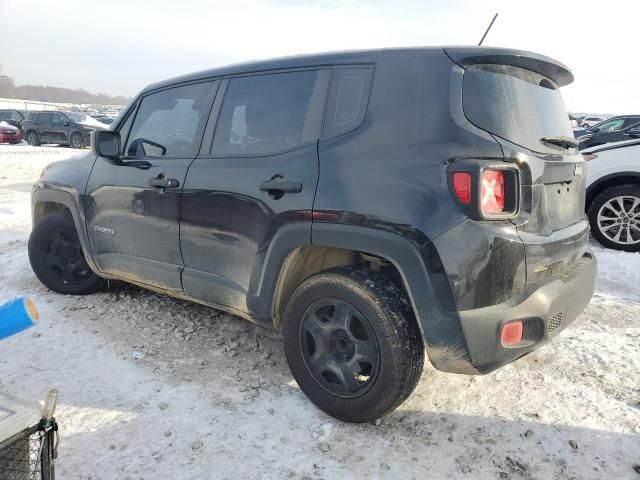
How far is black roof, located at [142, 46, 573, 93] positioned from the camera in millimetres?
2420

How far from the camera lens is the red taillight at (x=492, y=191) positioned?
2.20m

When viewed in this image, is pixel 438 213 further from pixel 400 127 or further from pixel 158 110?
pixel 158 110

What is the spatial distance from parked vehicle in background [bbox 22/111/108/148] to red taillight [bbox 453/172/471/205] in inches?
903

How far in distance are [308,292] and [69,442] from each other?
1360 millimetres

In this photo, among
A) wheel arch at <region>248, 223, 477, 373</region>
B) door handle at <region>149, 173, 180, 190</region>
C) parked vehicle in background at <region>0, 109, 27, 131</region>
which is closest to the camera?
wheel arch at <region>248, 223, 477, 373</region>

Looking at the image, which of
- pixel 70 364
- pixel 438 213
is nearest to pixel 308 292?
pixel 438 213

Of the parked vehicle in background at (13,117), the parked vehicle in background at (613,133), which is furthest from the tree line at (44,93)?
the parked vehicle in background at (613,133)

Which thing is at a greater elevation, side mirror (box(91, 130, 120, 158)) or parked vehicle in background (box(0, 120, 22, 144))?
side mirror (box(91, 130, 120, 158))

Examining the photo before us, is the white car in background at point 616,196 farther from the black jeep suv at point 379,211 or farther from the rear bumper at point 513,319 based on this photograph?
the rear bumper at point 513,319

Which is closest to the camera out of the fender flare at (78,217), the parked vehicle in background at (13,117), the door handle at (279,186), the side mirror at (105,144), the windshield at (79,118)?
the door handle at (279,186)

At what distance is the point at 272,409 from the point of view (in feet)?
9.18

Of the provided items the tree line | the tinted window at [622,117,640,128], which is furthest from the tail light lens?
the tree line

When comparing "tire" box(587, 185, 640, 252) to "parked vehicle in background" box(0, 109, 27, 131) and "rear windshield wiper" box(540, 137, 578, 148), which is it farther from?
"parked vehicle in background" box(0, 109, 27, 131)

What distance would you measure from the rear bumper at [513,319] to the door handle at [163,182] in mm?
1982
